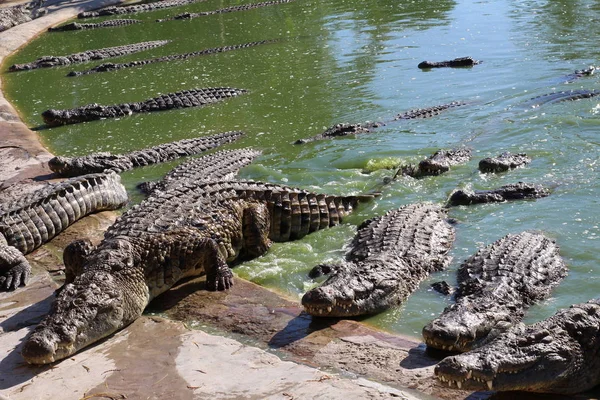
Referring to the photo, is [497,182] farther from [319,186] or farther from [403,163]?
[319,186]

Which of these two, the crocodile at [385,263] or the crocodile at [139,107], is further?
the crocodile at [139,107]

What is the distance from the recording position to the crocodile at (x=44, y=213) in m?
7.57

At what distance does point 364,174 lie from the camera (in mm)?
10656

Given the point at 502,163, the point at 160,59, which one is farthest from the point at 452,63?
the point at 160,59

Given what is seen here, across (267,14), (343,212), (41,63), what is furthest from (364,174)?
(267,14)

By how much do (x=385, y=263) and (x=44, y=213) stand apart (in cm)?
413

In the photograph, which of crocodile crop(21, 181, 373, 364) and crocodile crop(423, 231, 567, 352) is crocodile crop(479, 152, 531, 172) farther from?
crocodile crop(423, 231, 567, 352)

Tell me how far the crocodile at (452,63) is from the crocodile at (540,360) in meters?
11.9

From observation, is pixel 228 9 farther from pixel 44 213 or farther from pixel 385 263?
pixel 385 263

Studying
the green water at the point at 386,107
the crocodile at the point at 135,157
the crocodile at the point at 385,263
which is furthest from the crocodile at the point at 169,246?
the crocodile at the point at 135,157

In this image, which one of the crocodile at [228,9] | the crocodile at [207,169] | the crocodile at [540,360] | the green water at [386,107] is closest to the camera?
the crocodile at [540,360]

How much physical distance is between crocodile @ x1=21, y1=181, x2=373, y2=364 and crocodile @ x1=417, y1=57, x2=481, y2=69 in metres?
7.50

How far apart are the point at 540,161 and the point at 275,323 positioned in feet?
18.4

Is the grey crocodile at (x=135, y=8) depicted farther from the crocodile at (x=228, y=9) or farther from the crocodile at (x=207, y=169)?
the crocodile at (x=207, y=169)
